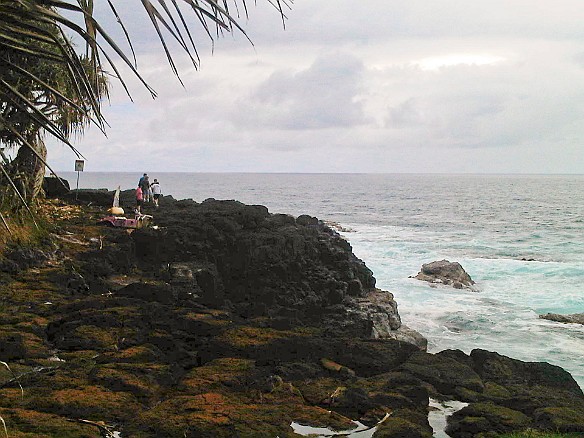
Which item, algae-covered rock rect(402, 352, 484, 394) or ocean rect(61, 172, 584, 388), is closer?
algae-covered rock rect(402, 352, 484, 394)

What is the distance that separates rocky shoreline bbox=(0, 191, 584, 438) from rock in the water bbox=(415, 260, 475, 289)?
11466mm

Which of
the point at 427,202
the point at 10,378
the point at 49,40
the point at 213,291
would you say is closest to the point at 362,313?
the point at 213,291

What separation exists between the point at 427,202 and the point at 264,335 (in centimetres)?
7930

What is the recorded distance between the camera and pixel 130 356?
8.23 metres

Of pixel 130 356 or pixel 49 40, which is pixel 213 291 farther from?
pixel 49 40

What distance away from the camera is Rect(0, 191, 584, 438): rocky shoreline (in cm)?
671

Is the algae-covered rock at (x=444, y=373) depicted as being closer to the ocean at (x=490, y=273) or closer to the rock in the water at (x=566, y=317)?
the ocean at (x=490, y=273)

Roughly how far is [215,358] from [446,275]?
19.9m

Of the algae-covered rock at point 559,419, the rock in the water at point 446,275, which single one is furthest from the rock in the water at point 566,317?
the algae-covered rock at point 559,419

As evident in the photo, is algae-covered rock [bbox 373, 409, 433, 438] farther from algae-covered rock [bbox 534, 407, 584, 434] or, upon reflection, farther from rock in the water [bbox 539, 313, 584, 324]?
rock in the water [bbox 539, 313, 584, 324]

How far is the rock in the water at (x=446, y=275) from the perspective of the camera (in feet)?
86.5

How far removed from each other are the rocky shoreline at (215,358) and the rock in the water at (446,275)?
11.5 m

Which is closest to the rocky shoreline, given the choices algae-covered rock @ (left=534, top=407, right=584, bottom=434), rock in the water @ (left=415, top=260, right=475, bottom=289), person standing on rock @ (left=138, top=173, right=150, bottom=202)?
algae-covered rock @ (left=534, top=407, right=584, bottom=434)

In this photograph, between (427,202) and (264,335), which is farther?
(427,202)
